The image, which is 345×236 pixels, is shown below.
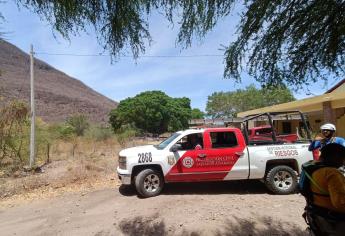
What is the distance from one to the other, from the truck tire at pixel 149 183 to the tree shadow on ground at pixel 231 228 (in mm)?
2065

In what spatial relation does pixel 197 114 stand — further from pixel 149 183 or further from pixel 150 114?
pixel 149 183

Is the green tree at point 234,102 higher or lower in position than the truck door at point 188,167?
higher

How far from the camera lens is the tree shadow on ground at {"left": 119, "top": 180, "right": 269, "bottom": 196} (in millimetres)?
10258

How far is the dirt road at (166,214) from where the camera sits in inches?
280

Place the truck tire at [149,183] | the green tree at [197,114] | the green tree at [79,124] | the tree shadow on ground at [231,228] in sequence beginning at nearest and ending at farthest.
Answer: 1. the tree shadow on ground at [231,228]
2. the truck tire at [149,183]
3. the green tree at [79,124]
4. the green tree at [197,114]

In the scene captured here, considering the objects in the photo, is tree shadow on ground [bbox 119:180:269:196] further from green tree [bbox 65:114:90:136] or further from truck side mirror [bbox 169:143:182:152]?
green tree [bbox 65:114:90:136]

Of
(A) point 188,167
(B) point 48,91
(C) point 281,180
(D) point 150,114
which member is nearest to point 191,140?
(A) point 188,167

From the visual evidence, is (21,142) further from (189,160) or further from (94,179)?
(189,160)

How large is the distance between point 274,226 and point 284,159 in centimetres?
342

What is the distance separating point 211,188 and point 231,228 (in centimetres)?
373

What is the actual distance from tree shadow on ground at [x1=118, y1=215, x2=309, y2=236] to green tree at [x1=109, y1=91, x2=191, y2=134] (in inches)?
2254

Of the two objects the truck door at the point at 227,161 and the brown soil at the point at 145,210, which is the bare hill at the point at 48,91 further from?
the truck door at the point at 227,161

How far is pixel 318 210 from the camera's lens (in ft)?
11.8

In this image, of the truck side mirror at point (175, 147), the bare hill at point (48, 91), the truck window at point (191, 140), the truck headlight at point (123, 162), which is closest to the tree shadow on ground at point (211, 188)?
the truck headlight at point (123, 162)
